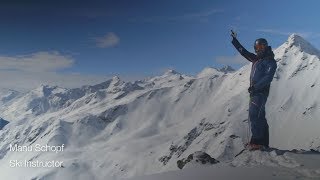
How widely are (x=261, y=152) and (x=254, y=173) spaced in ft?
14.8

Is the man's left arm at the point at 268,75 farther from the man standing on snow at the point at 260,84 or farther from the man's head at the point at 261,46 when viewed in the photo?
the man's head at the point at 261,46

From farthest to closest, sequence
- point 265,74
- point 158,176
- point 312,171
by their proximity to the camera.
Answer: point 265,74, point 158,176, point 312,171

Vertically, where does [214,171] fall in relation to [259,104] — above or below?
below

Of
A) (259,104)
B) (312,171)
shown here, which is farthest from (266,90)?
(312,171)

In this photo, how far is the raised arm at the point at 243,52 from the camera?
79.0ft

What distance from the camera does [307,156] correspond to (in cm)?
2348

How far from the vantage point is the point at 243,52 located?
24531mm

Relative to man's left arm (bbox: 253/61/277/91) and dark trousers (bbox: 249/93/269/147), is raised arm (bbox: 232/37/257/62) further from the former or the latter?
dark trousers (bbox: 249/93/269/147)

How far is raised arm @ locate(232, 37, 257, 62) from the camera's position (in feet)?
79.0

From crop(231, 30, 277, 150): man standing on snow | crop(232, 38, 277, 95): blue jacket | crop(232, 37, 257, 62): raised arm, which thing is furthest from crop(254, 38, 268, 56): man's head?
crop(232, 37, 257, 62): raised arm

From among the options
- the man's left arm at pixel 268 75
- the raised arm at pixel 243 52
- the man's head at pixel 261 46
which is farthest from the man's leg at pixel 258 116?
the man's head at pixel 261 46

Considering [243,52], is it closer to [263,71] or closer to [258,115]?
[263,71]

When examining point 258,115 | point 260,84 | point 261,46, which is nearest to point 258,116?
point 258,115

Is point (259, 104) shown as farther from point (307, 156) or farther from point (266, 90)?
point (307, 156)
